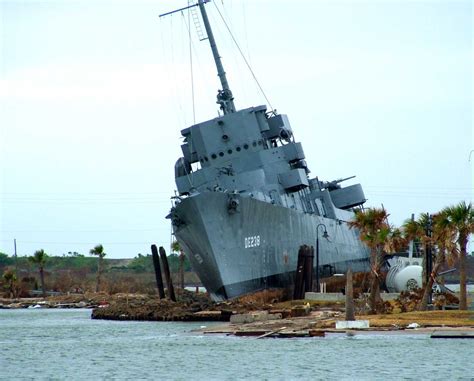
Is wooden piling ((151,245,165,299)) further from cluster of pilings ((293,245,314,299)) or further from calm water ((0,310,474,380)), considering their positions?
calm water ((0,310,474,380))

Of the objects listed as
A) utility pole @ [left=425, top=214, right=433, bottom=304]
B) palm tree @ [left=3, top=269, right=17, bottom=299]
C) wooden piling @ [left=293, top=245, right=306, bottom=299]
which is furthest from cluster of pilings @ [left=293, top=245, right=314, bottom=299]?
palm tree @ [left=3, top=269, right=17, bottom=299]

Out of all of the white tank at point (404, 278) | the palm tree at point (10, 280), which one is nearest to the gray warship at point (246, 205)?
the white tank at point (404, 278)

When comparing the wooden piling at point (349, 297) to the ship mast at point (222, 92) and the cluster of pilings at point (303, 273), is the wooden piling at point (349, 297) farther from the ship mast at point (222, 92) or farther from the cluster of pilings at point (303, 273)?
the ship mast at point (222, 92)

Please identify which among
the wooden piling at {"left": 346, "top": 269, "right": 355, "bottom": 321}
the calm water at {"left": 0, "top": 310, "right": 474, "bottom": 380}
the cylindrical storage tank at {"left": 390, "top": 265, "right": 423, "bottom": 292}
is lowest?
the calm water at {"left": 0, "top": 310, "right": 474, "bottom": 380}

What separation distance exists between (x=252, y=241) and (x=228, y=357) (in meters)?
29.1

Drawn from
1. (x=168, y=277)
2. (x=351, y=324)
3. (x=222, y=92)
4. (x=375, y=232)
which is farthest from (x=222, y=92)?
(x=351, y=324)

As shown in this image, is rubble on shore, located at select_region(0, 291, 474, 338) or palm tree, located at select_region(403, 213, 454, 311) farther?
palm tree, located at select_region(403, 213, 454, 311)

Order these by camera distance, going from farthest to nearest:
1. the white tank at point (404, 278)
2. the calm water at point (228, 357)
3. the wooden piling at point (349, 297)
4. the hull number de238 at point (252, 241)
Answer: the white tank at point (404, 278) < the hull number de238 at point (252, 241) < the wooden piling at point (349, 297) < the calm water at point (228, 357)

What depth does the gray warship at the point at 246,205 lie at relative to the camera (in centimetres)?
7025

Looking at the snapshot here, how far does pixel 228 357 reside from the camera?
143 ft

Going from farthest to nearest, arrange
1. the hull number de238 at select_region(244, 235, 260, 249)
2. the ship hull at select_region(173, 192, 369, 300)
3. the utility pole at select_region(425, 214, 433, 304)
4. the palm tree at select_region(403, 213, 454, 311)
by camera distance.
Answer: the hull number de238 at select_region(244, 235, 260, 249)
the ship hull at select_region(173, 192, 369, 300)
the utility pole at select_region(425, 214, 433, 304)
the palm tree at select_region(403, 213, 454, 311)

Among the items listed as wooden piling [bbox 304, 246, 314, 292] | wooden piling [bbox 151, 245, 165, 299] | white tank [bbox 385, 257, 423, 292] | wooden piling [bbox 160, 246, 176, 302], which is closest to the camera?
wooden piling [bbox 304, 246, 314, 292]

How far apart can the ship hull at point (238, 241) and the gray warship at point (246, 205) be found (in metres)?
0.06

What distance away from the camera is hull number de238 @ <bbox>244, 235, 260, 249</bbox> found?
236ft
